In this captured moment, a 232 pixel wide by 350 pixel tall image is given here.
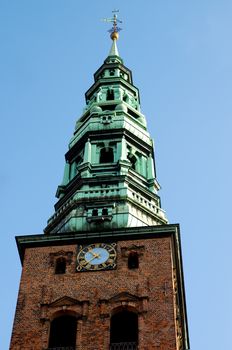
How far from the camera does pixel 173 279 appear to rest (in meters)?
38.6

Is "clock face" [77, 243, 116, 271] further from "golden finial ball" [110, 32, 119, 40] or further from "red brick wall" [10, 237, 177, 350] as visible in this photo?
"golden finial ball" [110, 32, 119, 40]

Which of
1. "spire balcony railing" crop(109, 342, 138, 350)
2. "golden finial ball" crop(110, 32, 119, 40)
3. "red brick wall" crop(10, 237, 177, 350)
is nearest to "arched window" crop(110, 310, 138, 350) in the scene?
"spire balcony railing" crop(109, 342, 138, 350)

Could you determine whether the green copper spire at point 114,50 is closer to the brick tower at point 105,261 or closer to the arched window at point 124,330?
the brick tower at point 105,261

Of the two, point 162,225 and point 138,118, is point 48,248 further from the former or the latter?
point 138,118

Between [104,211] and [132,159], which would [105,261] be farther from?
[132,159]

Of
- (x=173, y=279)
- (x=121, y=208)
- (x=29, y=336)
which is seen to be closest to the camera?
(x=29, y=336)

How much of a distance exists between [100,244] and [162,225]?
2700 millimetres

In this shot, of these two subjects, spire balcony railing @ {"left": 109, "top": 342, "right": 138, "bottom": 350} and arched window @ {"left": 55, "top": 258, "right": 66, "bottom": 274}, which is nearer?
spire balcony railing @ {"left": 109, "top": 342, "right": 138, "bottom": 350}

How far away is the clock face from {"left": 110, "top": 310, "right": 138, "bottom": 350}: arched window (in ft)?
8.03

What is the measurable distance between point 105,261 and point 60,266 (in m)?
1.89

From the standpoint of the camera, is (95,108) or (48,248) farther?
(95,108)

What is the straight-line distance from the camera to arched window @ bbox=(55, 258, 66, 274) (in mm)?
39125

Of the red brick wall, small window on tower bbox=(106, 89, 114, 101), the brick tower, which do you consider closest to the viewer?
the red brick wall

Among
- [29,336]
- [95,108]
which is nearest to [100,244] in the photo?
[29,336]
